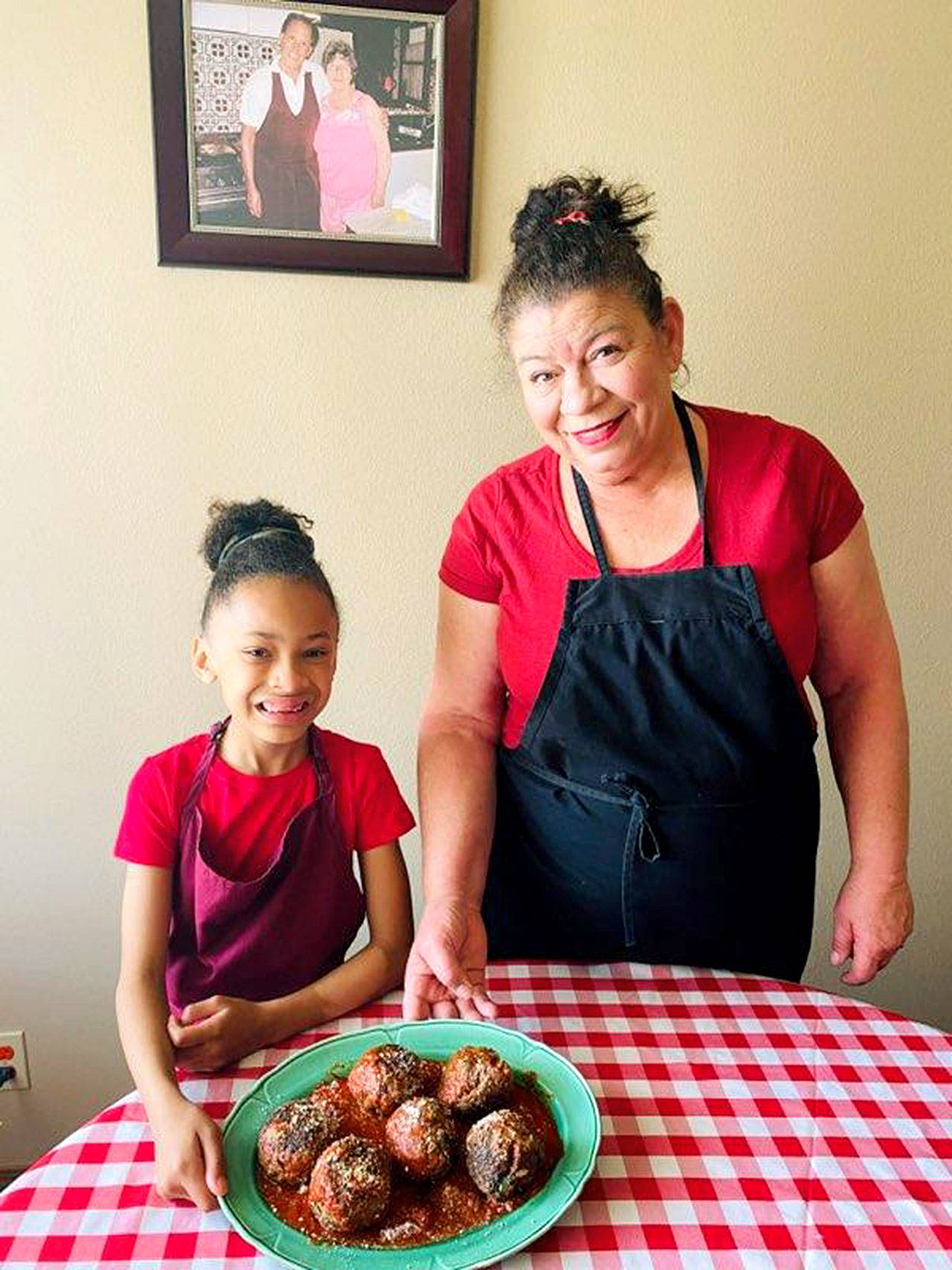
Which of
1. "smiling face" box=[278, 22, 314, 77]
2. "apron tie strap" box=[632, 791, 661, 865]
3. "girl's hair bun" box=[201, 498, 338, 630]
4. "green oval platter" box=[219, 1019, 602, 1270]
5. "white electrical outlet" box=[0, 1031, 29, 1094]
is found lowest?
"white electrical outlet" box=[0, 1031, 29, 1094]

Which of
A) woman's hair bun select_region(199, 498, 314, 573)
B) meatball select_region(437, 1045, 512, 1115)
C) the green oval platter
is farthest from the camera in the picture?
woman's hair bun select_region(199, 498, 314, 573)

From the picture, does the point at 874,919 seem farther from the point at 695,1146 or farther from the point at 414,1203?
the point at 414,1203

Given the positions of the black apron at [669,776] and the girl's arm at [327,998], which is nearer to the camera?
the girl's arm at [327,998]

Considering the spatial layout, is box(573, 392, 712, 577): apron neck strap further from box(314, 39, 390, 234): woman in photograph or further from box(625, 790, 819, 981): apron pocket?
box(314, 39, 390, 234): woman in photograph

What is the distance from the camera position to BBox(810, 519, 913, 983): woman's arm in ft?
4.28

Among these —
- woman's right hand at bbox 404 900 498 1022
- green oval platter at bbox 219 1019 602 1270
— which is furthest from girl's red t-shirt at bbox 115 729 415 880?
green oval platter at bbox 219 1019 602 1270

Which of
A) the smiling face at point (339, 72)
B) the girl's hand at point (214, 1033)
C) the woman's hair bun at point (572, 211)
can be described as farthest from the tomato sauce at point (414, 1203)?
the smiling face at point (339, 72)

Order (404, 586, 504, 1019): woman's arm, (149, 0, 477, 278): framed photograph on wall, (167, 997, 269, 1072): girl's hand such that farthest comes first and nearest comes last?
(149, 0, 477, 278): framed photograph on wall → (404, 586, 504, 1019): woman's arm → (167, 997, 269, 1072): girl's hand

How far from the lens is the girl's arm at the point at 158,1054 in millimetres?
917

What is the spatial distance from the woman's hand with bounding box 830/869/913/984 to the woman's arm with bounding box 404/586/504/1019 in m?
0.45

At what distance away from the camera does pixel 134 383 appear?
1.69m

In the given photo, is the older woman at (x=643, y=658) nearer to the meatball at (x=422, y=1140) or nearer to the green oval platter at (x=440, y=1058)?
the green oval platter at (x=440, y=1058)

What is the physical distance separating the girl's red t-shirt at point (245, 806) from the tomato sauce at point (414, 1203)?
0.38 m

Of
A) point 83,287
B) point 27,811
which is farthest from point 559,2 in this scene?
point 27,811
